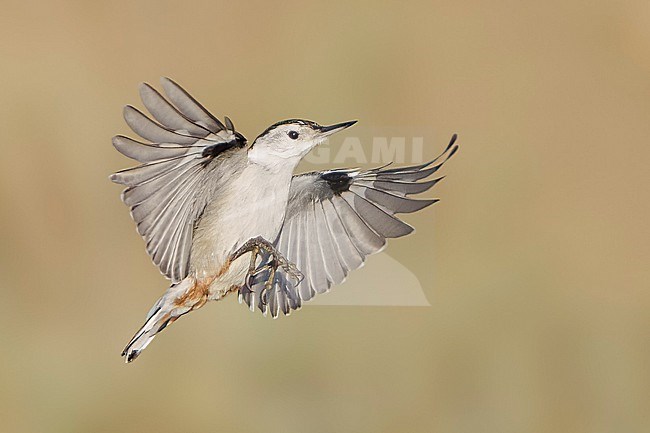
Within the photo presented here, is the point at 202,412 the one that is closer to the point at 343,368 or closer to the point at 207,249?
the point at 343,368

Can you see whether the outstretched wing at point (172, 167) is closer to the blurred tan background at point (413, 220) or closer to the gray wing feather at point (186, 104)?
the gray wing feather at point (186, 104)

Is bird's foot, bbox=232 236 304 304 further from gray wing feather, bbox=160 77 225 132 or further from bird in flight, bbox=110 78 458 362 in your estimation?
gray wing feather, bbox=160 77 225 132

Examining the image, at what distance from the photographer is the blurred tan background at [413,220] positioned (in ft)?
3.27

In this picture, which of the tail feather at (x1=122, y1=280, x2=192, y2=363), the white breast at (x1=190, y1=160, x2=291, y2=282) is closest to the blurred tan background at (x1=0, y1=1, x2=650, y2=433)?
the tail feather at (x1=122, y1=280, x2=192, y2=363)

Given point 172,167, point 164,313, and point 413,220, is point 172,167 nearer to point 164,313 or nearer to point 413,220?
point 164,313

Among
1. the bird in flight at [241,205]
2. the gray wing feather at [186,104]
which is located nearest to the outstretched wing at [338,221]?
the bird in flight at [241,205]

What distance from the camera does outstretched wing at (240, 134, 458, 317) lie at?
780 millimetres

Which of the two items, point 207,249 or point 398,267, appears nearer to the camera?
point 207,249

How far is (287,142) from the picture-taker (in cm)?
71

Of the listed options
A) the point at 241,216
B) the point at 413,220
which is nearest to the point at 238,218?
the point at 241,216

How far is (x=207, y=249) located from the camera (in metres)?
0.73

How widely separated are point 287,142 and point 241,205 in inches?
2.8

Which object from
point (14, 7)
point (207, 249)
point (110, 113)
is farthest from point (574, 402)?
point (14, 7)

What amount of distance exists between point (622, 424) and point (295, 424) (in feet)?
1.46
